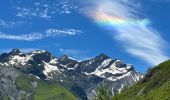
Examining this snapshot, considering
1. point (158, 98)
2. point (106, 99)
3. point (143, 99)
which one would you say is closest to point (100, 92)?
point (106, 99)

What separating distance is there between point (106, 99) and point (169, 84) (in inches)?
1417

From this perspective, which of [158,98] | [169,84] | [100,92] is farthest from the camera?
[100,92]

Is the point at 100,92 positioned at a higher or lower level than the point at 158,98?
higher

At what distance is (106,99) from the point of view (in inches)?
7623

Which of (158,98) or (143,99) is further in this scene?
(143,99)

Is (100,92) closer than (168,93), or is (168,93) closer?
(168,93)

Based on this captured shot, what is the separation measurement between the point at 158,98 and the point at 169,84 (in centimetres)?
2177

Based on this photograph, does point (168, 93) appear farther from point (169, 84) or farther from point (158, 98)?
point (169, 84)

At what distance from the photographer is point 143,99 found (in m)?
171

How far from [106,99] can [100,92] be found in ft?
21.8

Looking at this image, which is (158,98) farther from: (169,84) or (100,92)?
(100,92)

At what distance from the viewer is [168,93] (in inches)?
5960

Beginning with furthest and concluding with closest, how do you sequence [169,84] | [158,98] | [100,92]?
[100,92], [169,84], [158,98]

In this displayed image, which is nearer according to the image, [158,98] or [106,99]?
[158,98]
